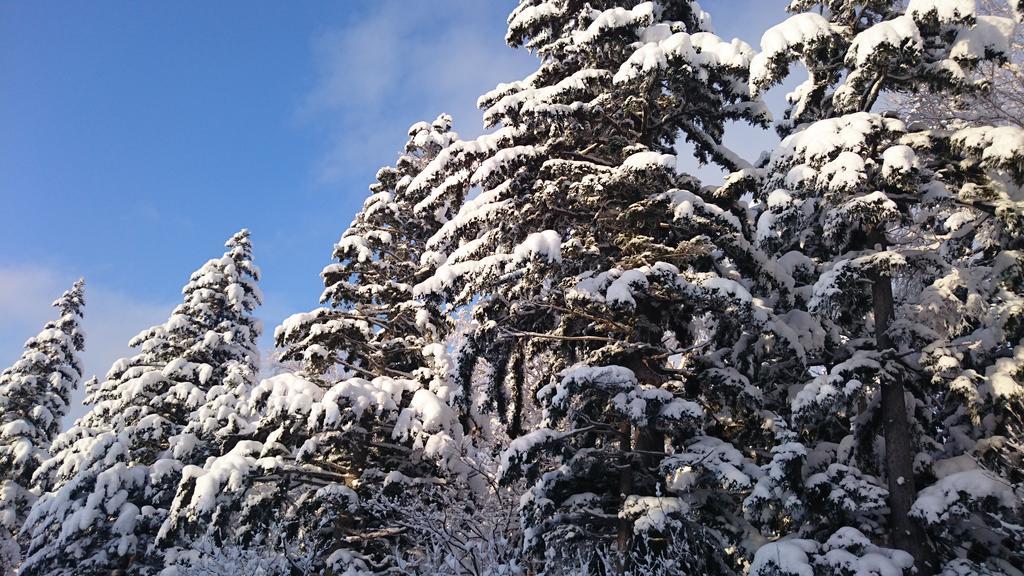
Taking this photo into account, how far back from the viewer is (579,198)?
12891 millimetres

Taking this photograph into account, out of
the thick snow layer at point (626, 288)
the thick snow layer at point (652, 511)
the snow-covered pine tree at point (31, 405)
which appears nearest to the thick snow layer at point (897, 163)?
the thick snow layer at point (626, 288)

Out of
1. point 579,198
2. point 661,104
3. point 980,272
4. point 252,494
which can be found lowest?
point 252,494

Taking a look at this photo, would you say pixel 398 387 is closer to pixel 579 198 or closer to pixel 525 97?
pixel 579 198

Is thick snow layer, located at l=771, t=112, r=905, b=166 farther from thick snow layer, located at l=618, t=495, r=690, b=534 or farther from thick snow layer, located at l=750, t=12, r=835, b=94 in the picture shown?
thick snow layer, located at l=618, t=495, r=690, b=534

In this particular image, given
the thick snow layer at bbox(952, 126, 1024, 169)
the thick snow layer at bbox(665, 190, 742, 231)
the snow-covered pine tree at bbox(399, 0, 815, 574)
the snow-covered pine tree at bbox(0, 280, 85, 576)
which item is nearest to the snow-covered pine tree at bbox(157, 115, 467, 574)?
the snow-covered pine tree at bbox(399, 0, 815, 574)

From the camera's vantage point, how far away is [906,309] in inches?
473

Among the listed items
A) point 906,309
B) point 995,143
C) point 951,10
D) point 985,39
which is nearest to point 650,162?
point 951,10

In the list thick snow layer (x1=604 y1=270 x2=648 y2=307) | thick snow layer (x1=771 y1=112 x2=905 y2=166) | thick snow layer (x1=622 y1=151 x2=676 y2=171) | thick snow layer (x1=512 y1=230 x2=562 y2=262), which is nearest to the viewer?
thick snow layer (x1=771 y1=112 x2=905 y2=166)

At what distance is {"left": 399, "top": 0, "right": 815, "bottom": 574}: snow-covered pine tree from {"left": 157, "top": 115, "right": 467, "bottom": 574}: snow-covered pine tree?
1.62 meters

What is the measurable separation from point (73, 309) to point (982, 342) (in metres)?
33.7

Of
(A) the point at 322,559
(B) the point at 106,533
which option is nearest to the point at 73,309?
(B) the point at 106,533

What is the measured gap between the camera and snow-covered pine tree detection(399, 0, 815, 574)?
11.1 m

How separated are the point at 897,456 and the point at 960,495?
1214mm

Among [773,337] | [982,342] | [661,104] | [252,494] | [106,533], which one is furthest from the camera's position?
[106,533]
